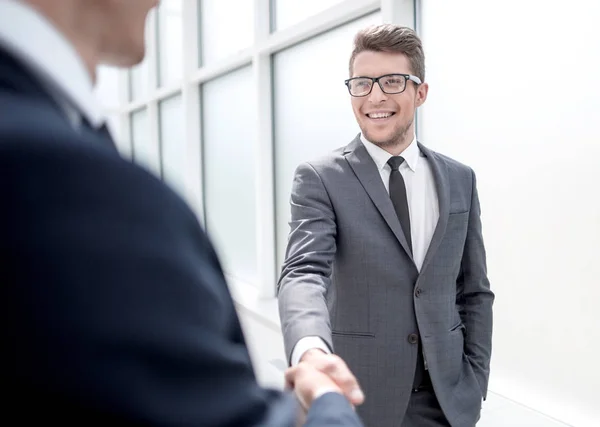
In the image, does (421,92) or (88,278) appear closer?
(88,278)

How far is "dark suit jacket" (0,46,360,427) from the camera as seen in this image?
32 centimetres

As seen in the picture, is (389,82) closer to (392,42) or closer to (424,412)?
(392,42)

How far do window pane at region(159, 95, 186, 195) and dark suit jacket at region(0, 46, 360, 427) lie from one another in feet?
18.7

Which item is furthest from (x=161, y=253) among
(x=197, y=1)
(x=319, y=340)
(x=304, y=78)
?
(x=197, y=1)

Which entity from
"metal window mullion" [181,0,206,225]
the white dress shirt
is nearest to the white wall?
the white dress shirt

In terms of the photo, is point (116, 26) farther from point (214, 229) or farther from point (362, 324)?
point (214, 229)

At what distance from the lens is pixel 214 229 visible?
5.52 m

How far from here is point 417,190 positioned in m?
1.57

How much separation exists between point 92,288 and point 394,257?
1172 millimetres

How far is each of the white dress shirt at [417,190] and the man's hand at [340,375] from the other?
2.08ft

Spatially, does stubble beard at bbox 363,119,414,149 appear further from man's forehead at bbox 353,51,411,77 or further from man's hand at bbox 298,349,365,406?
man's hand at bbox 298,349,365,406

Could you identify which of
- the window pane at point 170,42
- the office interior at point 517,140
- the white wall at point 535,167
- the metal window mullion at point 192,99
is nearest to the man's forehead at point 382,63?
the office interior at point 517,140

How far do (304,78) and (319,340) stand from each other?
286cm

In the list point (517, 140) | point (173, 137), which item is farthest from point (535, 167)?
point (173, 137)
